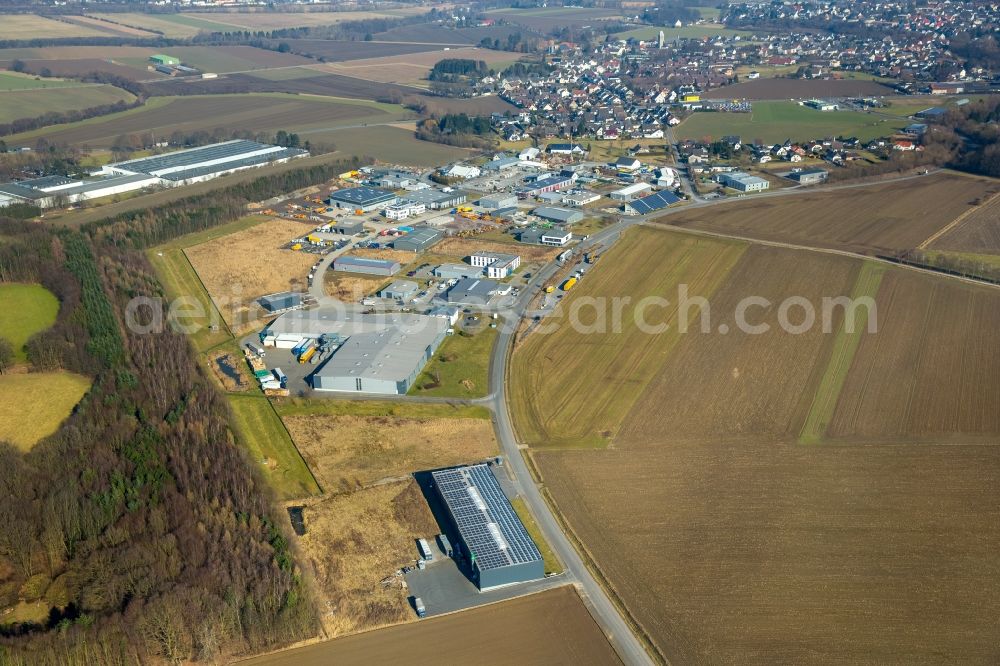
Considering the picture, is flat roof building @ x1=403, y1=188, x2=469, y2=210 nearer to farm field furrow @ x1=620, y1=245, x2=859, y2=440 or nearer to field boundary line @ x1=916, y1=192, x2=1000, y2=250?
farm field furrow @ x1=620, y1=245, x2=859, y2=440

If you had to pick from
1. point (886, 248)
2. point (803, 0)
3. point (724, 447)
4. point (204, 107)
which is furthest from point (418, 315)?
point (803, 0)

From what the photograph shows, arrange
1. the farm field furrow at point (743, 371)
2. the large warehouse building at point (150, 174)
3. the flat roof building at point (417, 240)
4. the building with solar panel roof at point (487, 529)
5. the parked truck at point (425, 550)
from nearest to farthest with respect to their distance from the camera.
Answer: the building with solar panel roof at point (487, 529)
the parked truck at point (425, 550)
the farm field furrow at point (743, 371)
the flat roof building at point (417, 240)
the large warehouse building at point (150, 174)

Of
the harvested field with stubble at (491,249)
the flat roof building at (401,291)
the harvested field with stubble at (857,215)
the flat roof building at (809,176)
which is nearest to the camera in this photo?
the flat roof building at (401,291)

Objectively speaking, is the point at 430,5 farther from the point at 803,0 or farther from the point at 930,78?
the point at 930,78

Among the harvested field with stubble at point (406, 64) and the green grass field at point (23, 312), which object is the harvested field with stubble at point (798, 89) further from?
the green grass field at point (23, 312)

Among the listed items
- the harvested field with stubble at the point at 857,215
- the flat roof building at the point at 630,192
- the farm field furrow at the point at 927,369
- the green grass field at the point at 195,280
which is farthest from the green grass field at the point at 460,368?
the flat roof building at the point at 630,192

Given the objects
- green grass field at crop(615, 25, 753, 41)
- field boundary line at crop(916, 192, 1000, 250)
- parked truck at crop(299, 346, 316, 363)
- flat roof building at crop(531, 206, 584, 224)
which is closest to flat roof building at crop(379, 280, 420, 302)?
parked truck at crop(299, 346, 316, 363)
